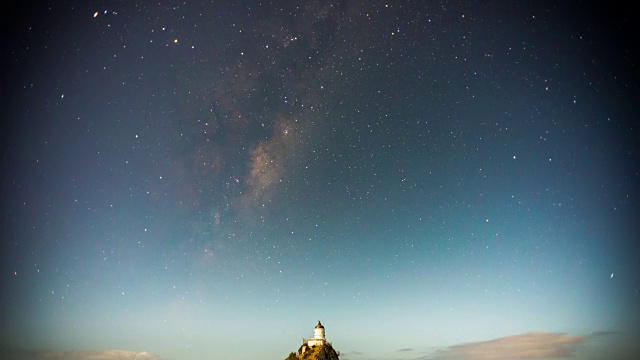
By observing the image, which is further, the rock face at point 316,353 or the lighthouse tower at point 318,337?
the lighthouse tower at point 318,337

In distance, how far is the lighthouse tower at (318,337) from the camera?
3669 inches

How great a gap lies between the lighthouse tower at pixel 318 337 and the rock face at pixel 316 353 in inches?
61.8

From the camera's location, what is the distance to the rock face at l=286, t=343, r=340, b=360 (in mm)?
85438

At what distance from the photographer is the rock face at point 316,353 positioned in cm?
8544

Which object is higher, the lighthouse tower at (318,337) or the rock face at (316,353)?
the lighthouse tower at (318,337)

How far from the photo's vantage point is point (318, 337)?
9462cm

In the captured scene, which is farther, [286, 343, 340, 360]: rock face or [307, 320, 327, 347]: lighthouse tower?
[307, 320, 327, 347]: lighthouse tower

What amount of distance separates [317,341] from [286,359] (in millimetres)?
7567

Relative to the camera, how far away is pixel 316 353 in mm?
86250

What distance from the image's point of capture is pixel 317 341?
3679 inches

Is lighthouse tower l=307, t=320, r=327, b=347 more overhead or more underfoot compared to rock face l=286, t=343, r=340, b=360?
more overhead

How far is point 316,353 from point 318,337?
8383 mm

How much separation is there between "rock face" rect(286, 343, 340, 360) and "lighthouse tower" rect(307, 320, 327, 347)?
5.15 ft

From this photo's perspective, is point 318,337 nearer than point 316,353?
No
